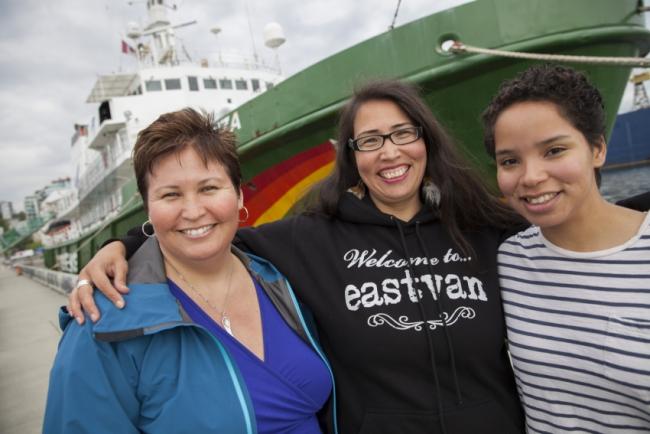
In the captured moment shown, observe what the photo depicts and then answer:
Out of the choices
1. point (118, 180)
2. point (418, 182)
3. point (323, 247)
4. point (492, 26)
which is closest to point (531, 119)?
point (418, 182)

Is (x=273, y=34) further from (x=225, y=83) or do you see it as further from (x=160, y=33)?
(x=160, y=33)

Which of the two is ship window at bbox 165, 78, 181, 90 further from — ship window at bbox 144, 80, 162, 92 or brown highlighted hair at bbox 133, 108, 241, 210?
brown highlighted hair at bbox 133, 108, 241, 210

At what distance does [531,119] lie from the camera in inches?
51.0

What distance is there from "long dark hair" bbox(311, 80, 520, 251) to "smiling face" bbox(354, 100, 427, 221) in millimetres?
45

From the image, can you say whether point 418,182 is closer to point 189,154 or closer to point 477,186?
point 477,186

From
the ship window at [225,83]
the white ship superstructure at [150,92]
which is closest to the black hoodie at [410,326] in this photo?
the white ship superstructure at [150,92]

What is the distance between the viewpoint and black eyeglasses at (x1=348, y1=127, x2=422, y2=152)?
1.73m

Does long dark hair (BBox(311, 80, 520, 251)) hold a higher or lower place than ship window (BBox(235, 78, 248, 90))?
lower

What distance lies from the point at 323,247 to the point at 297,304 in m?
0.26

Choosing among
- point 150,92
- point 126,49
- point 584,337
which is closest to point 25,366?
point 584,337

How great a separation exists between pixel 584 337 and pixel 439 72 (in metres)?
3.11

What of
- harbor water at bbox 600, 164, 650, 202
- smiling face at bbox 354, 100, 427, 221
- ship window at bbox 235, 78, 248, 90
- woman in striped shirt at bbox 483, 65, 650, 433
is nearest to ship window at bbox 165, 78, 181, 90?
ship window at bbox 235, 78, 248, 90

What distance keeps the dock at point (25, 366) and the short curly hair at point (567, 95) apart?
339 cm

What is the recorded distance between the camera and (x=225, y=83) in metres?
11.5
